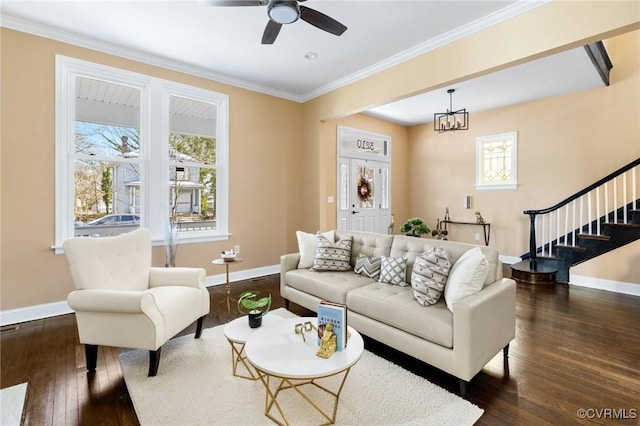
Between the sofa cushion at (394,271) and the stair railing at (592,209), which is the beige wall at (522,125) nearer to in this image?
the stair railing at (592,209)

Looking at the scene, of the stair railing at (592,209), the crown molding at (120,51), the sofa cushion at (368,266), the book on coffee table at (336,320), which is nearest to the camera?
the book on coffee table at (336,320)

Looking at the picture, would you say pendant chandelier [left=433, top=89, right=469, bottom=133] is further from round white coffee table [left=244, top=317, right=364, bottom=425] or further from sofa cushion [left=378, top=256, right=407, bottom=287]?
round white coffee table [left=244, top=317, right=364, bottom=425]

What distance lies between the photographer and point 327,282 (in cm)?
293

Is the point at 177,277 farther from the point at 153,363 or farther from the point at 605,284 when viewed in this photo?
the point at 605,284

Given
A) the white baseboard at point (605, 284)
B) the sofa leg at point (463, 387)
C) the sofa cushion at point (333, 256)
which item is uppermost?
the sofa cushion at point (333, 256)

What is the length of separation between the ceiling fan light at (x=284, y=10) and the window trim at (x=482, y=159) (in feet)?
17.0

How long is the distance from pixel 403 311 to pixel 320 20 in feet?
7.96

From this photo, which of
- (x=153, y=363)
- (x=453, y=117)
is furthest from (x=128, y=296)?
(x=453, y=117)

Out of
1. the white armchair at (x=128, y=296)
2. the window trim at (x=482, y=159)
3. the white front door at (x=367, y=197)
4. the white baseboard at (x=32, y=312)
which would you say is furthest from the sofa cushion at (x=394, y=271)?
the window trim at (x=482, y=159)

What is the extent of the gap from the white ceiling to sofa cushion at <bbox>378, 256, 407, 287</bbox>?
2453 mm

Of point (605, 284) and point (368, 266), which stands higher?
point (368, 266)

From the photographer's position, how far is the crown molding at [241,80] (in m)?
2.92

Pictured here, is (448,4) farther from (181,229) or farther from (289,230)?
(181,229)

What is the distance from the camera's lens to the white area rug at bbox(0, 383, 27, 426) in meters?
1.75
